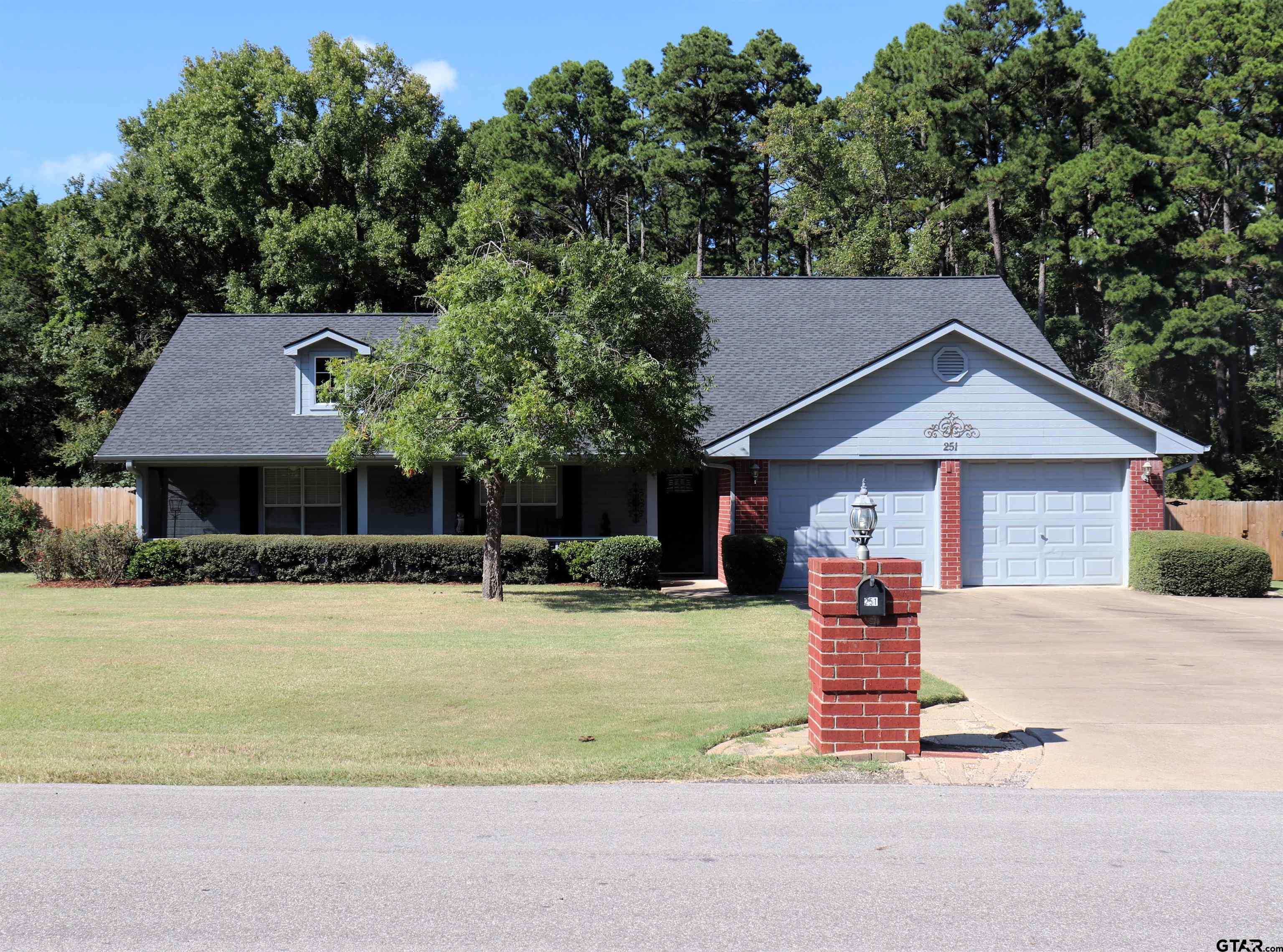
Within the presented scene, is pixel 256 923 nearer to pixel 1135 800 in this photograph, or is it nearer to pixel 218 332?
pixel 1135 800

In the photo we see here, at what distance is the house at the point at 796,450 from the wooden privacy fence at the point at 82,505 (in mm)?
1691

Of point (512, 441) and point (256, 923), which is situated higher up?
point (512, 441)

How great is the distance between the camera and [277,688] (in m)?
11.0

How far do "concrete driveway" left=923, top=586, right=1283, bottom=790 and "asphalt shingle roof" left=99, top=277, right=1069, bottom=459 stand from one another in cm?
659

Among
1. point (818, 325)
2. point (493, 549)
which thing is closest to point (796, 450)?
point (493, 549)

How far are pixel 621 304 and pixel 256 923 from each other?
14.4m

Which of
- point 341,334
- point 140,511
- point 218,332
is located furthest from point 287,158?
point 140,511

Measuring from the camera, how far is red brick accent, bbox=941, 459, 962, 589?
21.8 m

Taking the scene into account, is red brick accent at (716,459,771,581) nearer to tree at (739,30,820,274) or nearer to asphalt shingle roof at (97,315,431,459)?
asphalt shingle roof at (97,315,431,459)

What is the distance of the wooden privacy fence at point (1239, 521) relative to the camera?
84.1ft

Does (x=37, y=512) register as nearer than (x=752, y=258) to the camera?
Yes

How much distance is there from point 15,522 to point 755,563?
58.2 feet

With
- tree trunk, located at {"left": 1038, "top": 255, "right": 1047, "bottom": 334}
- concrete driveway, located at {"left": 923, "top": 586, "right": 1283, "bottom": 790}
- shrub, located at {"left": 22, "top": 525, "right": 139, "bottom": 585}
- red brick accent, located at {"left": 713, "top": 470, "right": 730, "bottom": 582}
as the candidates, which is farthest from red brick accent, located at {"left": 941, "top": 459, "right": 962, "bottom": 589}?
tree trunk, located at {"left": 1038, "top": 255, "right": 1047, "bottom": 334}

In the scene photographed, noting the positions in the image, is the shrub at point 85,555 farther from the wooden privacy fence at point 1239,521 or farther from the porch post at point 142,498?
the wooden privacy fence at point 1239,521
